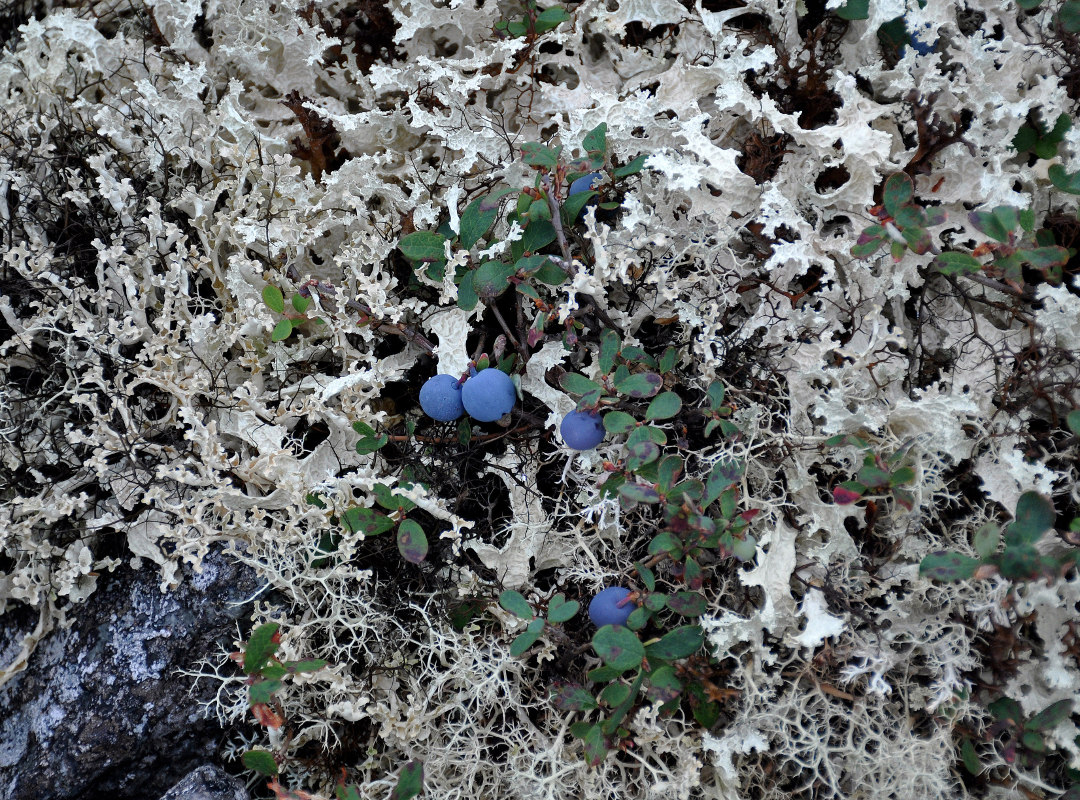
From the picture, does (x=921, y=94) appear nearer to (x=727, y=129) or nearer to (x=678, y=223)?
(x=727, y=129)

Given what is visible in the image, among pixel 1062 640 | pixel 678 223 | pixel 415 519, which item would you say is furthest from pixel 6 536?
pixel 1062 640

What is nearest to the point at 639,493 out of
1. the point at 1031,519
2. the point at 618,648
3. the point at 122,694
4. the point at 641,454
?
the point at 641,454

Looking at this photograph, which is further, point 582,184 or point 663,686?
point 582,184

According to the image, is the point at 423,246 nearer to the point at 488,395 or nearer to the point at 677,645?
the point at 488,395

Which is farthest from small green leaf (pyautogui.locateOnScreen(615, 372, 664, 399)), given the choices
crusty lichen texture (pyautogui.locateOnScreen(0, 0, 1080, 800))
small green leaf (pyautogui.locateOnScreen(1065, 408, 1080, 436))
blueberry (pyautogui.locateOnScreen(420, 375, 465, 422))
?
small green leaf (pyautogui.locateOnScreen(1065, 408, 1080, 436))

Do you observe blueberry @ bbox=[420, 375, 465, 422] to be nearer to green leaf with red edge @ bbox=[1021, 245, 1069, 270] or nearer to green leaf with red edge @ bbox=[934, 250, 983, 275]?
green leaf with red edge @ bbox=[934, 250, 983, 275]

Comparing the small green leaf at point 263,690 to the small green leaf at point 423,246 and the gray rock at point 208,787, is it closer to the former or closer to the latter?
the gray rock at point 208,787
